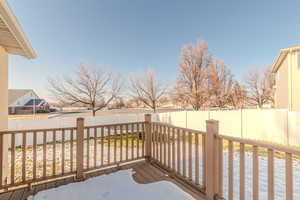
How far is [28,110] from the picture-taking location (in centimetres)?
2511

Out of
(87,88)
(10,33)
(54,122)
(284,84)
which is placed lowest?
(54,122)

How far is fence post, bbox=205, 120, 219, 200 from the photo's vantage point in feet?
6.32

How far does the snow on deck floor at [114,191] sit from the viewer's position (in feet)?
7.09

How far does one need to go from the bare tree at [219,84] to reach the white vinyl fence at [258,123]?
14.0ft

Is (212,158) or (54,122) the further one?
(54,122)

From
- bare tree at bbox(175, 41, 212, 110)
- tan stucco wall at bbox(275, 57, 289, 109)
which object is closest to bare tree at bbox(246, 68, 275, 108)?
tan stucco wall at bbox(275, 57, 289, 109)

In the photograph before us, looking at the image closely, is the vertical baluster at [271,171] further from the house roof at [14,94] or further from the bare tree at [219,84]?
the house roof at [14,94]

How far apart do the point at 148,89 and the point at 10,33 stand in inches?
443

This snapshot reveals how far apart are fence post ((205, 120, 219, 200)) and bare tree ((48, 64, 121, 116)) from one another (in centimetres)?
1109

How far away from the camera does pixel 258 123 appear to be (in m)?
7.22

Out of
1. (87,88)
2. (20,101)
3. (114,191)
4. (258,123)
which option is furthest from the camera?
(20,101)

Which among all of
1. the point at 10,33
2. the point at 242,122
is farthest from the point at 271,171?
the point at 242,122

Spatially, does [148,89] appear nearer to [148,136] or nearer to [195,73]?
[195,73]

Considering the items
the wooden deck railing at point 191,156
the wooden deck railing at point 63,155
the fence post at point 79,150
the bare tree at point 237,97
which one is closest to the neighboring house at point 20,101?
the wooden deck railing at point 63,155
